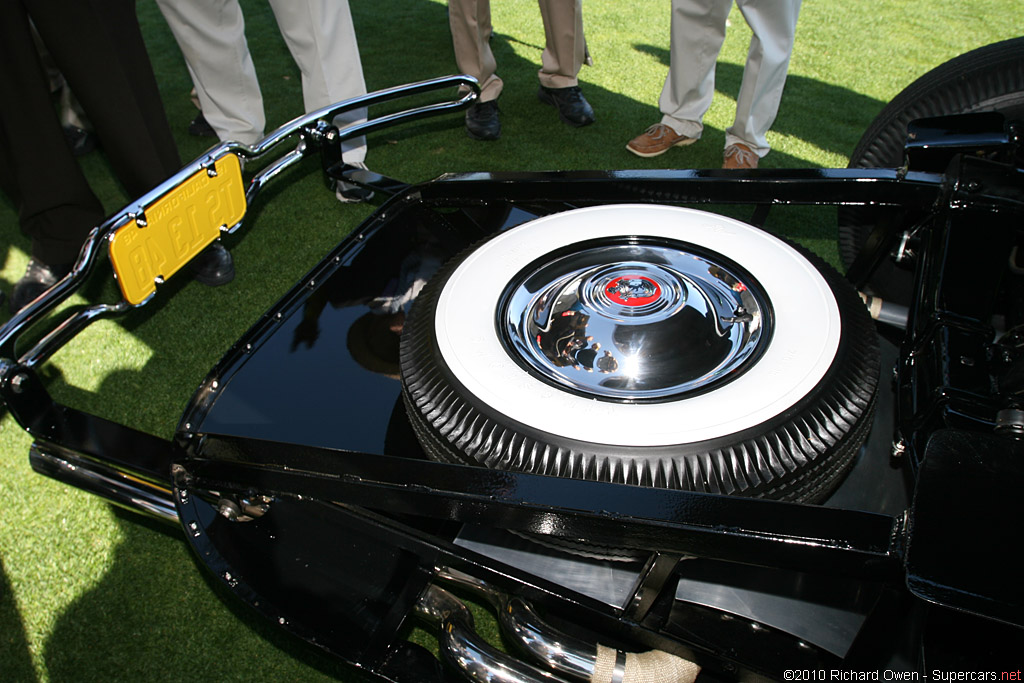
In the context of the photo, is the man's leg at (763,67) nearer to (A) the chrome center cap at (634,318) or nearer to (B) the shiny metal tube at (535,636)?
(A) the chrome center cap at (634,318)

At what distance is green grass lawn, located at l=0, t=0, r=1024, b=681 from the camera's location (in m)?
1.46

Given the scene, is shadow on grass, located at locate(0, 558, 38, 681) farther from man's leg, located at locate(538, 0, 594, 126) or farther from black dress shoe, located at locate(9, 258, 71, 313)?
man's leg, located at locate(538, 0, 594, 126)

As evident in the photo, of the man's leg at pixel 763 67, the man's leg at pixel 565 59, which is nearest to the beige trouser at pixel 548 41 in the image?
the man's leg at pixel 565 59

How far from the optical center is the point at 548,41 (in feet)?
10.8

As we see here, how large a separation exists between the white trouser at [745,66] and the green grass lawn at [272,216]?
0.19m

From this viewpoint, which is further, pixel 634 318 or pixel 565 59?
pixel 565 59

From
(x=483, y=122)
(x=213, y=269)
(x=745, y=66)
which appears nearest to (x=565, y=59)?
(x=483, y=122)

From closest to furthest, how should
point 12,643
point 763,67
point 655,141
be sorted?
point 12,643 < point 763,67 < point 655,141

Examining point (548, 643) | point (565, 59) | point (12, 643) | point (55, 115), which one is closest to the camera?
point (548, 643)

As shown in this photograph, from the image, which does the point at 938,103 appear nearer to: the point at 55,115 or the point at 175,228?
the point at 175,228

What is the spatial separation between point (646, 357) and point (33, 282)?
209cm

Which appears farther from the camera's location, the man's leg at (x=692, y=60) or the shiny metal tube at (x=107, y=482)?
the man's leg at (x=692, y=60)

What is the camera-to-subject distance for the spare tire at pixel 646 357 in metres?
0.98

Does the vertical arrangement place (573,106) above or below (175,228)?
below
